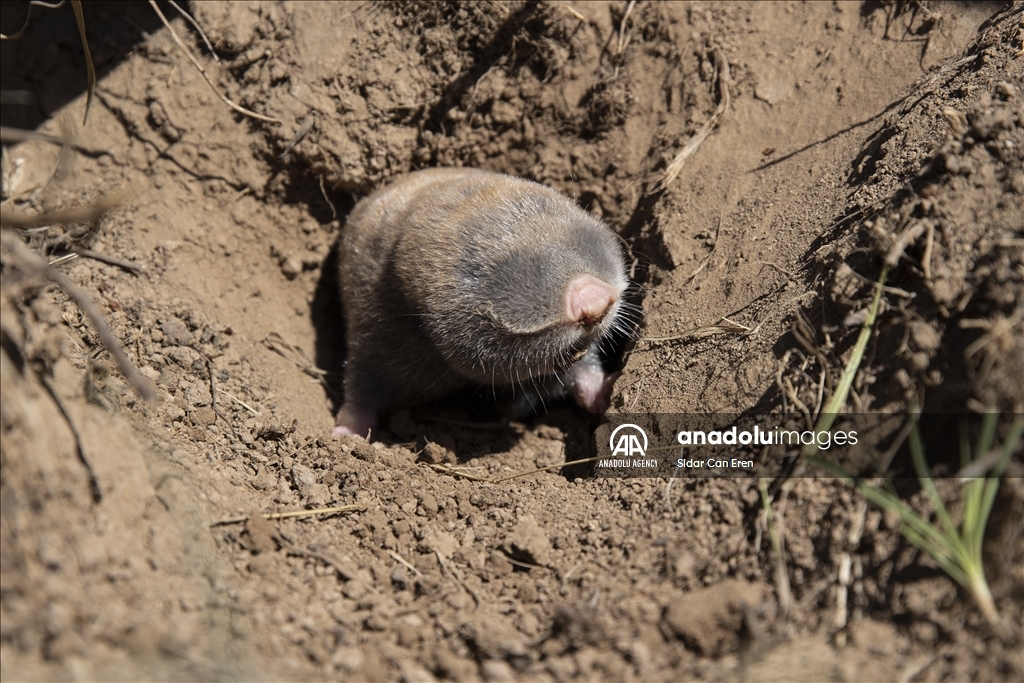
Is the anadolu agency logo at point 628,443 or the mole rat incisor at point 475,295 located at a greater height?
the mole rat incisor at point 475,295

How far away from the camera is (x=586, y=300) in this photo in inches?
124

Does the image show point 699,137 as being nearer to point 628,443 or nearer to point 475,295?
point 475,295

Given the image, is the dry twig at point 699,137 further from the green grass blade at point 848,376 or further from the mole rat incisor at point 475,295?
the green grass blade at point 848,376

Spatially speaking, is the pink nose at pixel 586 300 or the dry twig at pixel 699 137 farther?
the dry twig at pixel 699 137

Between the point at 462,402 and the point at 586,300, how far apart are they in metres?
1.50

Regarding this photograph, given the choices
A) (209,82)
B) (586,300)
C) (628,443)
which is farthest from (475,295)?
(209,82)

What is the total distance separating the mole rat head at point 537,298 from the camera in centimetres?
317

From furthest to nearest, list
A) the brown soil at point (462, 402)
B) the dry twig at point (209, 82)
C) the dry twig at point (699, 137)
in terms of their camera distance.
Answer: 1. the dry twig at point (209, 82)
2. the dry twig at point (699, 137)
3. the brown soil at point (462, 402)

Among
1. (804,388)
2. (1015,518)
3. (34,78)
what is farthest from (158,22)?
(1015,518)

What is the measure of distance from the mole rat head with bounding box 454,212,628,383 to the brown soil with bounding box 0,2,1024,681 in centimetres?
47

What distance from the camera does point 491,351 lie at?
3334 millimetres

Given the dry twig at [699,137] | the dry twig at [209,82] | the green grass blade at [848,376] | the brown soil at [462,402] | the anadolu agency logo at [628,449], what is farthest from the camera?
the dry twig at [209,82]

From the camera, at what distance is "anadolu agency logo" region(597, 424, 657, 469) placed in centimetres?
311

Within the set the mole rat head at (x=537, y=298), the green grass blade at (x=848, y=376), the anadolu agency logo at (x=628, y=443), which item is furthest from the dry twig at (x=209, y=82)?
the green grass blade at (x=848, y=376)
